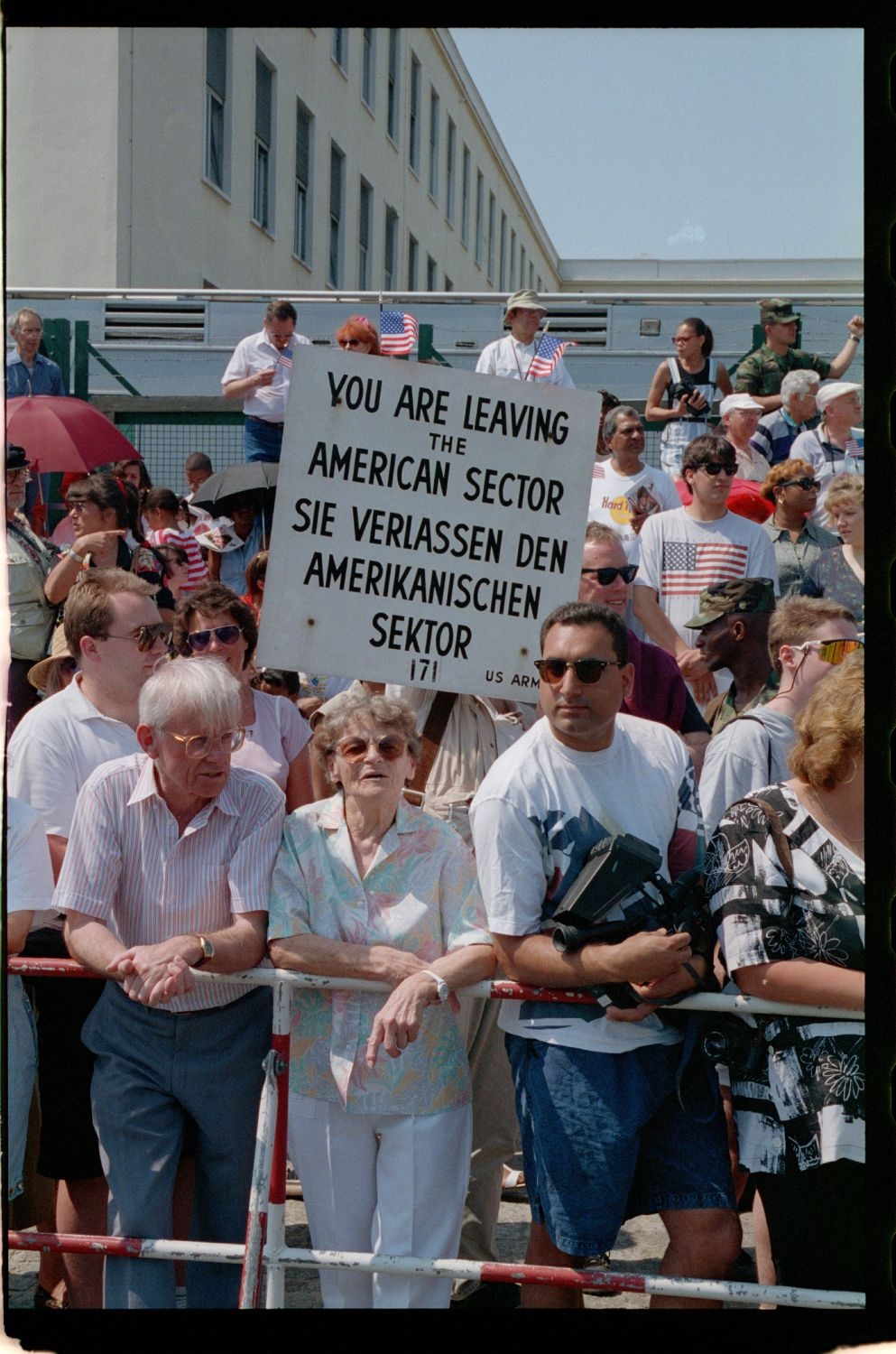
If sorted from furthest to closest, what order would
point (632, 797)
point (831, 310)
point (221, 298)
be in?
point (221, 298)
point (831, 310)
point (632, 797)

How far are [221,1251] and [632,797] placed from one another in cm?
140

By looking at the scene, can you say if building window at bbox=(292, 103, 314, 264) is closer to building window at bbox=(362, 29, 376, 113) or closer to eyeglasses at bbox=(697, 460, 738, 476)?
building window at bbox=(362, 29, 376, 113)

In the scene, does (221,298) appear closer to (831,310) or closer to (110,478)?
(831,310)

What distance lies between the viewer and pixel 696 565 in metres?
6.90

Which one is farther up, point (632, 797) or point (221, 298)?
point (221, 298)

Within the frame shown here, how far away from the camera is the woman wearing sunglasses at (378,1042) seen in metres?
3.60

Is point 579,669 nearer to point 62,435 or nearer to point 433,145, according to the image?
point 62,435

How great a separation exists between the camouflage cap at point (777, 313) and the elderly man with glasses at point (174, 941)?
768 centimetres

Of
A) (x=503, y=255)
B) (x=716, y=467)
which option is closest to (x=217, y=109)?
(x=716, y=467)

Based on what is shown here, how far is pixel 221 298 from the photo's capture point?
13.5 m

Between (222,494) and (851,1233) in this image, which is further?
(222,494)

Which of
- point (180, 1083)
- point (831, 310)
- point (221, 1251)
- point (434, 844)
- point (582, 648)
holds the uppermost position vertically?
point (831, 310)

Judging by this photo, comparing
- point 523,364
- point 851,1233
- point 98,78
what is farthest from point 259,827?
point 98,78

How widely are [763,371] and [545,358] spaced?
4.86 feet
